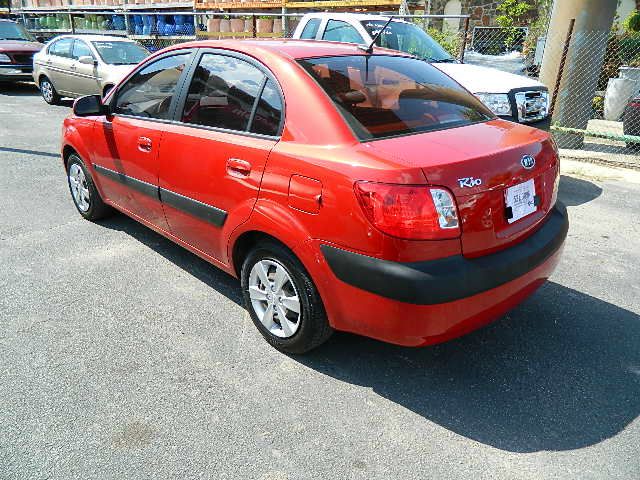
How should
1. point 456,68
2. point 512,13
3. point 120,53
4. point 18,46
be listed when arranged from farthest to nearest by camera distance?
point 512,13
point 18,46
point 120,53
point 456,68

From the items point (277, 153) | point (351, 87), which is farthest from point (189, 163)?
point (351, 87)

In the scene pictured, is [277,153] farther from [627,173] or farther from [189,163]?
[627,173]

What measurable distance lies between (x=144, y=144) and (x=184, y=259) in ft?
3.28

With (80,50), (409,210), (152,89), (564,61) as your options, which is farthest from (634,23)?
(409,210)

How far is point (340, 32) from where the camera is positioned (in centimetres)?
705

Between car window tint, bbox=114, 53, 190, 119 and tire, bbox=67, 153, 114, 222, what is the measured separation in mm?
901

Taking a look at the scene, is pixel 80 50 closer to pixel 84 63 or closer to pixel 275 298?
pixel 84 63

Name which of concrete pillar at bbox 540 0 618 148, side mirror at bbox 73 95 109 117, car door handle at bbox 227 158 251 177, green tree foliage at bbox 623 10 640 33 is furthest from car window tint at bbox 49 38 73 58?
green tree foliage at bbox 623 10 640 33

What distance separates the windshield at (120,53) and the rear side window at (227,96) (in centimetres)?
795

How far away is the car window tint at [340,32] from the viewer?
693 cm

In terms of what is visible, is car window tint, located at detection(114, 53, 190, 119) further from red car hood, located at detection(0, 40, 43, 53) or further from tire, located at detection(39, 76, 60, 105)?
red car hood, located at detection(0, 40, 43, 53)

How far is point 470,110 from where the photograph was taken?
10.1ft

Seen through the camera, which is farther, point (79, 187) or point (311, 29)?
point (311, 29)

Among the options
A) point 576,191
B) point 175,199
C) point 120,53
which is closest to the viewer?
point 175,199
